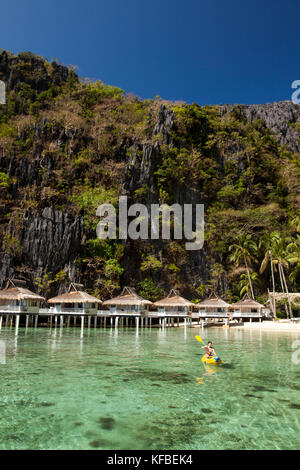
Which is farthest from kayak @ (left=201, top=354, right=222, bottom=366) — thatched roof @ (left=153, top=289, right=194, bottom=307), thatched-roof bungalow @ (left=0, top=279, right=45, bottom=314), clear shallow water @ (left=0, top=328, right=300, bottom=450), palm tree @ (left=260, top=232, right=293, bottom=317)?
palm tree @ (left=260, top=232, right=293, bottom=317)

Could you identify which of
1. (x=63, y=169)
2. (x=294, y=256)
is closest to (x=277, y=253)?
(x=294, y=256)

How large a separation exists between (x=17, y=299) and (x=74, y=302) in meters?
4.69

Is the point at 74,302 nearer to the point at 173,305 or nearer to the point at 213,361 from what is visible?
the point at 173,305

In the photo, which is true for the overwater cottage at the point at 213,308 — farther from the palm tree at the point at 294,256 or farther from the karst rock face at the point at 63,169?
the palm tree at the point at 294,256

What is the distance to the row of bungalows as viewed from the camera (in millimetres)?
28047

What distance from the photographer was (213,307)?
117 feet

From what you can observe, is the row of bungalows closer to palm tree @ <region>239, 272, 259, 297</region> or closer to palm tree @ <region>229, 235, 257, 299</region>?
palm tree @ <region>239, 272, 259, 297</region>

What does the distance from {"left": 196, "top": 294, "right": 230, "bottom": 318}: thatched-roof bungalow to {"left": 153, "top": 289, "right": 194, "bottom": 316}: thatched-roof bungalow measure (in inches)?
79.2

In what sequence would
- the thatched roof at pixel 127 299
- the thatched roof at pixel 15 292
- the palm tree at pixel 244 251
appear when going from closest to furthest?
the thatched roof at pixel 15 292, the thatched roof at pixel 127 299, the palm tree at pixel 244 251

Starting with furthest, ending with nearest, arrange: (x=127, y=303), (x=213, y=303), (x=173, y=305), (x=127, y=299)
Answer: (x=213, y=303) < (x=173, y=305) < (x=127, y=299) < (x=127, y=303)

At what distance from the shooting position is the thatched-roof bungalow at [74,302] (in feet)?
96.3

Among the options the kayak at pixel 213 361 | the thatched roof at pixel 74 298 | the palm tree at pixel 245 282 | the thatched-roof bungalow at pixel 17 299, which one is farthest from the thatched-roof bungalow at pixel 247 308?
the kayak at pixel 213 361

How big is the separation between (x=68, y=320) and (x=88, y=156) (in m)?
20.1

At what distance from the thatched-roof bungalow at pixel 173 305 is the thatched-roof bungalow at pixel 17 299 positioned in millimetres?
10980
